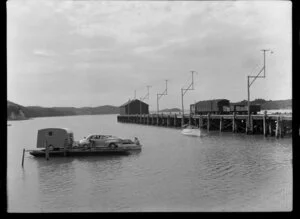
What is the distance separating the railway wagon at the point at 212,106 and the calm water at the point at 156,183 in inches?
1108

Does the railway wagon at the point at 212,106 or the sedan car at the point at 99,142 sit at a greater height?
the railway wagon at the point at 212,106

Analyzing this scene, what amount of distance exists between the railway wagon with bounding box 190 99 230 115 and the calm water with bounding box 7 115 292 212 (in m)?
28.2

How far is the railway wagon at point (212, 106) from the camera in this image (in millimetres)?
53906

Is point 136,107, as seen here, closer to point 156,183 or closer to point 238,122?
point 238,122

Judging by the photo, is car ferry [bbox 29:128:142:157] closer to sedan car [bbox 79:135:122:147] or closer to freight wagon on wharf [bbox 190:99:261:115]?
sedan car [bbox 79:135:122:147]

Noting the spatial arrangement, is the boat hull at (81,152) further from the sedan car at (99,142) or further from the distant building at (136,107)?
the distant building at (136,107)

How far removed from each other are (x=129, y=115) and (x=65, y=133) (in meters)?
73.5

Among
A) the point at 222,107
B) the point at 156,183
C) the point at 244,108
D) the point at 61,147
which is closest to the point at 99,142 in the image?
the point at 61,147

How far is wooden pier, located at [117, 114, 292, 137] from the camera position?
114ft

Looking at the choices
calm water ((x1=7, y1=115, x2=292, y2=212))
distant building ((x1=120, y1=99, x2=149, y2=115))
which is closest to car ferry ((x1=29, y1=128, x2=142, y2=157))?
calm water ((x1=7, y1=115, x2=292, y2=212))

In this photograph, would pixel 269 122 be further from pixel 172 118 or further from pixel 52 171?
pixel 172 118

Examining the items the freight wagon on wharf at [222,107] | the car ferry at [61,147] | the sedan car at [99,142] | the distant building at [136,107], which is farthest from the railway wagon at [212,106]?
the distant building at [136,107]

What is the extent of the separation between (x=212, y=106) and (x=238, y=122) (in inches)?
418
